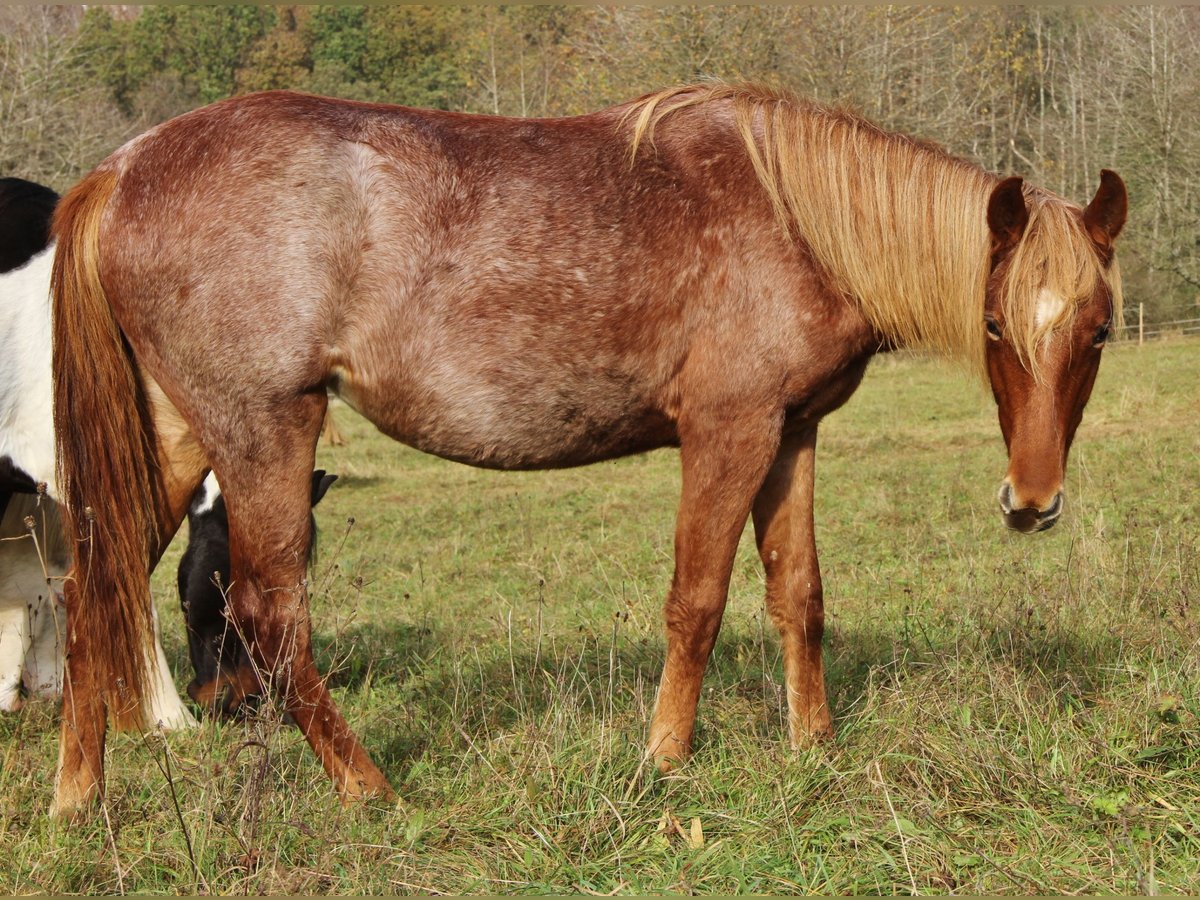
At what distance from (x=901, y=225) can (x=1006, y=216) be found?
354 mm

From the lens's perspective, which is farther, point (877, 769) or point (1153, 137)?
point (1153, 137)

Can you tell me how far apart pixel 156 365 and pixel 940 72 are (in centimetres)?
2488

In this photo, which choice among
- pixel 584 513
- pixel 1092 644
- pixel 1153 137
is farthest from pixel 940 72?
pixel 1092 644

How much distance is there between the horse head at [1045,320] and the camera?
11.0 ft

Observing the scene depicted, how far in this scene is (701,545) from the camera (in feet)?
11.8

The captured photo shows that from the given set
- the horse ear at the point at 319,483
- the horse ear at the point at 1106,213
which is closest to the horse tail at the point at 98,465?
the horse ear at the point at 319,483

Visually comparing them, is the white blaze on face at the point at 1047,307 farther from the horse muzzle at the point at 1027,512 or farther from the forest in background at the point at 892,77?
the forest in background at the point at 892,77

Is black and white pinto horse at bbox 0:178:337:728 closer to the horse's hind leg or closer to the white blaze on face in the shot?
the horse's hind leg

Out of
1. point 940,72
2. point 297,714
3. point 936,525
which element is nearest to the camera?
point 297,714

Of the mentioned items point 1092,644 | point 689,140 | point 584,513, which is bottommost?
point 584,513

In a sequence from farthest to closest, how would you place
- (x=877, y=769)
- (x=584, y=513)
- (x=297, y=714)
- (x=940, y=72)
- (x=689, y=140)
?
(x=940, y=72), (x=584, y=513), (x=689, y=140), (x=297, y=714), (x=877, y=769)

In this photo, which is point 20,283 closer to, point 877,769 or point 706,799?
point 706,799

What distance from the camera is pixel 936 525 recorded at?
26.2ft

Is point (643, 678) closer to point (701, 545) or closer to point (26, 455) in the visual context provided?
point (701, 545)
